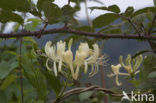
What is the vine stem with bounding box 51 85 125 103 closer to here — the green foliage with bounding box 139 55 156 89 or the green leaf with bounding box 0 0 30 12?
the green foliage with bounding box 139 55 156 89

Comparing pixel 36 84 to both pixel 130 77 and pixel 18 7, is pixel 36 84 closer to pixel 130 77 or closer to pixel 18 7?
pixel 18 7

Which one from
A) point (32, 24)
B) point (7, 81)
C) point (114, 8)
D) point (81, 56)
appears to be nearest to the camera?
point (81, 56)

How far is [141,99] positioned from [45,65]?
211 mm

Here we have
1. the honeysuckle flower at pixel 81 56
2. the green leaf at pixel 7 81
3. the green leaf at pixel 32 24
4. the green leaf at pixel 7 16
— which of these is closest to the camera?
the honeysuckle flower at pixel 81 56

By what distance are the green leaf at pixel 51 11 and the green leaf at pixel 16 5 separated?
4 cm

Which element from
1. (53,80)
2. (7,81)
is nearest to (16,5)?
(53,80)

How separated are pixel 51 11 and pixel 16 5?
76 mm

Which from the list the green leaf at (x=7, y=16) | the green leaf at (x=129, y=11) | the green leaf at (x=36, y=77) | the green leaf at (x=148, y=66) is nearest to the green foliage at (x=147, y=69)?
the green leaf at (x=148, y=66)

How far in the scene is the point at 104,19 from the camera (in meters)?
→ 0.61

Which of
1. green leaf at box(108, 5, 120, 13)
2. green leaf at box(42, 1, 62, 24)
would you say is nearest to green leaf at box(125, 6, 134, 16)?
green leaf at box(108, 5, 120, 13)

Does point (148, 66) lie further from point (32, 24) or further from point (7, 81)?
point (7, 81)

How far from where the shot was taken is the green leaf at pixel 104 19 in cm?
60

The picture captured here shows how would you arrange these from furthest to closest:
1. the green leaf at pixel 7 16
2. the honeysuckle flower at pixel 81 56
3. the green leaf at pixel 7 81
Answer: the green leaf at pixel 7 81, the green leaf at pixel 7 16, the honeysuckle flower at pixel 81 56

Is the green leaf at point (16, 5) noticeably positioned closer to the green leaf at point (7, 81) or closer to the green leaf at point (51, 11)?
the green leaf at point (51, 11)
